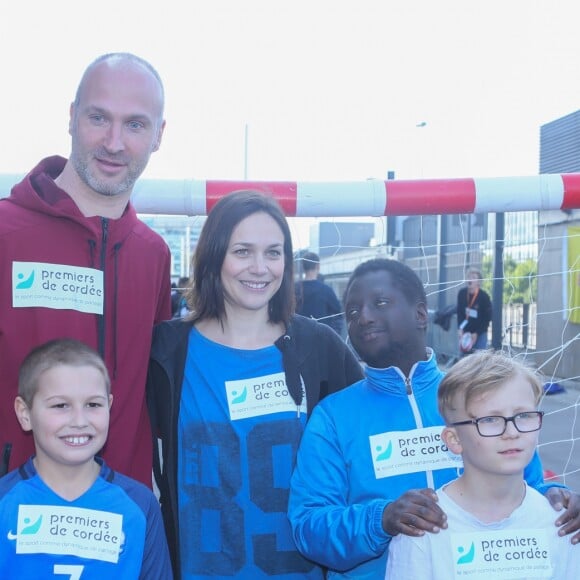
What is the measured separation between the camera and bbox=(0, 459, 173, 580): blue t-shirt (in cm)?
185

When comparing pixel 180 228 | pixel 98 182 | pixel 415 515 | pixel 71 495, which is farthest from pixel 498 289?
pixel 180 228

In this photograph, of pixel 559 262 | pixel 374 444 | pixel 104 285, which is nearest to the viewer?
pixel 374 444

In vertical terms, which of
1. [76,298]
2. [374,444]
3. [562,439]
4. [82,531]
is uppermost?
[76,298]

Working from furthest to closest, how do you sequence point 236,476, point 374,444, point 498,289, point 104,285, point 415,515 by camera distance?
point 498,289, point 104,285, point 236,476, point 374,444, point 415,515

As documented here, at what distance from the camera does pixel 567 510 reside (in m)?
1.80

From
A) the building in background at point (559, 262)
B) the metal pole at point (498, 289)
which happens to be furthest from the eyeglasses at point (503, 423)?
the building in background at point (559, 262)

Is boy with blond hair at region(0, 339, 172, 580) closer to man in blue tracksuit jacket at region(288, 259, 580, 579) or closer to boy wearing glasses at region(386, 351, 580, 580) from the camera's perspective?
man in blue tracksuit jacket at region(288, 259, 580, 579)

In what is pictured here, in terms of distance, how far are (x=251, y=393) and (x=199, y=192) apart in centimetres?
128

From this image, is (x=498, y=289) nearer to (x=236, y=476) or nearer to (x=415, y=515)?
(x=236, y=476)

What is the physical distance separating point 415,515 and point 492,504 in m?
0.23

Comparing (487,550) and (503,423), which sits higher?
(503,423)

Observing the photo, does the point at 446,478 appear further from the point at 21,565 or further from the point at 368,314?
the point at 21,565

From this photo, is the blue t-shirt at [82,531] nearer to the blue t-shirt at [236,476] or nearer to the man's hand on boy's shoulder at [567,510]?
the blue t-shirt at [236,476]

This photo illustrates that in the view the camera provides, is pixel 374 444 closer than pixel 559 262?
Yes
